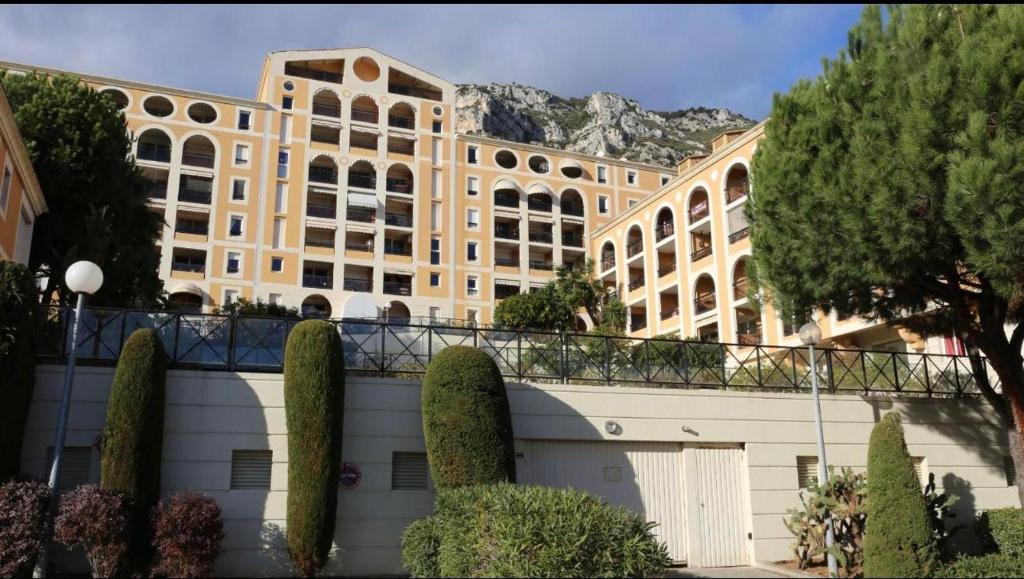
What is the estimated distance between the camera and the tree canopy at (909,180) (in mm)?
11953

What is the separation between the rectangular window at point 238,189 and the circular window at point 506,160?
17.3m

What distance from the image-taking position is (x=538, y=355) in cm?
1468

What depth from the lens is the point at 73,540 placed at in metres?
9.97

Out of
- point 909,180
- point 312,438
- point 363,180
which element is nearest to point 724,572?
point 909,180

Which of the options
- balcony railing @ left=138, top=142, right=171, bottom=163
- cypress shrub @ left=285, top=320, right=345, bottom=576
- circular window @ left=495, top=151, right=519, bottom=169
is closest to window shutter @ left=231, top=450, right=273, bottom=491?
cypress shrub @ left=285, top=320, right=345, bottom=576

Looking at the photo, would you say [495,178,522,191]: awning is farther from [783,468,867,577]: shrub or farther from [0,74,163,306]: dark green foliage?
[783,468,867,577]: shrub

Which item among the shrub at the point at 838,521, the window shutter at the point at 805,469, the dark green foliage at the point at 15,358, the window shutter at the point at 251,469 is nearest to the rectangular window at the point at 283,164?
the dark green foliage at the point at 15,358

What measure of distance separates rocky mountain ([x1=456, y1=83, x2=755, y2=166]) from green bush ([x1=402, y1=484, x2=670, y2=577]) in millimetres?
84995

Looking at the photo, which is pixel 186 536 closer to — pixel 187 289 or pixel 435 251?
pixel 187 289

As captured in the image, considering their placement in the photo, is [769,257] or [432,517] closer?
[432,517]

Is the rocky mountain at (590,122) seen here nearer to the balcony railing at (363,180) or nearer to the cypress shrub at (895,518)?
the balcony railing at (363,180)

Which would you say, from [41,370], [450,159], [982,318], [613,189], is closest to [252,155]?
[450,159]

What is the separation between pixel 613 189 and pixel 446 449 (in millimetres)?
49190

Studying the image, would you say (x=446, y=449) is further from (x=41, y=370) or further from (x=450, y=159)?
(x=450, y=159)
